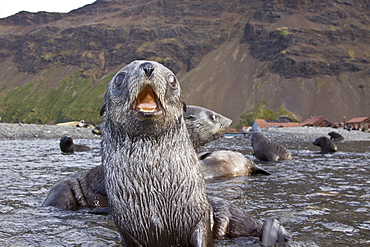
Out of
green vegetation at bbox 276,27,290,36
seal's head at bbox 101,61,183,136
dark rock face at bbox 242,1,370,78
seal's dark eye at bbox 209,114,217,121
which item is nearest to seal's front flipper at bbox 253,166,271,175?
seal's dark eye at bbox 209,114,217,121

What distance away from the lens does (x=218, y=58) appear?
157000 millimetres

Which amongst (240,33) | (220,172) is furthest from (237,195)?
(240,33)

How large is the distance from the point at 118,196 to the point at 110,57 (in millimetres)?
184406

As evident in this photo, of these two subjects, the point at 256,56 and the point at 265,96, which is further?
the point at 256,56

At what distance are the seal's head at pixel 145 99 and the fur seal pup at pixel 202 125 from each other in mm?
3800

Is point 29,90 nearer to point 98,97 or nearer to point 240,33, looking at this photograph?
point 98,97

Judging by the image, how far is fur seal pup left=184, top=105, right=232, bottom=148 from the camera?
23.8 ft

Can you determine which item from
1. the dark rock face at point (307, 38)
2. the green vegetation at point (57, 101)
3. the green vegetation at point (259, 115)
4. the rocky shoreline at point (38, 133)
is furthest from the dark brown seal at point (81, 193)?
the green vegetation at point (57, 101)

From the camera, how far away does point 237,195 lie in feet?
20.9

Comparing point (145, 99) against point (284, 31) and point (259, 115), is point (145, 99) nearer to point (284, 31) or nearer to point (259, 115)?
point (259, 115)

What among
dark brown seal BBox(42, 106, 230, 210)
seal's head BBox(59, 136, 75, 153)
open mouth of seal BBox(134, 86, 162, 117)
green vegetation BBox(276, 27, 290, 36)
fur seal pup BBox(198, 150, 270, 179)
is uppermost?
green vegetation BBox(276, 27, 290, 36)

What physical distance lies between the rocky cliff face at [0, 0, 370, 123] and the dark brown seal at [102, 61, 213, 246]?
115584 mm

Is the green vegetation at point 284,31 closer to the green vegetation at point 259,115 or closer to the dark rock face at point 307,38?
the dark rock face at point 307,38

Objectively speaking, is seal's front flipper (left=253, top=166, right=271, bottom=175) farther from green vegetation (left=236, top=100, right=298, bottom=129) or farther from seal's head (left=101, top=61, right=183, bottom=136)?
green vegetation (left=236, top=100, right=298, bottom=129)
